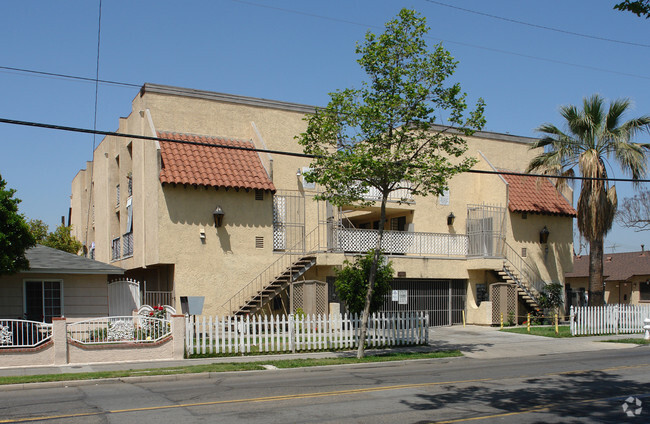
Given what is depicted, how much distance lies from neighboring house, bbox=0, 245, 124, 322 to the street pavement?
5.64m

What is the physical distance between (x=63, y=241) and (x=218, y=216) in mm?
19022

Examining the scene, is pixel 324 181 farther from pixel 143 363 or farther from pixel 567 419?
pixel 567 419

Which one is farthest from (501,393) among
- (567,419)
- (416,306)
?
(416,306)

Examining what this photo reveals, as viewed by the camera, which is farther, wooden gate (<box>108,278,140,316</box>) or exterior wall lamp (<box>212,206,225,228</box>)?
exterior wall lamp (<box>212,206,225,228</box>)

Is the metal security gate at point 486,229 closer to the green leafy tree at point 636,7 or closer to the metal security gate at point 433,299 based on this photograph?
the metal security gate at point 433,299

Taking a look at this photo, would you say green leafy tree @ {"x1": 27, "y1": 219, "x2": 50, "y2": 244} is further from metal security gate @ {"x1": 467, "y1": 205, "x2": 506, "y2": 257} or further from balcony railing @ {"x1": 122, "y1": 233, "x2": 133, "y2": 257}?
metal security gate @ {"x1": 467, "y1": 205, "x2": 506, "y2": 257}

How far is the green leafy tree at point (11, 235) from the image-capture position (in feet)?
59.9

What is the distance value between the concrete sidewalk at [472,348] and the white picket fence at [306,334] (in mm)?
462

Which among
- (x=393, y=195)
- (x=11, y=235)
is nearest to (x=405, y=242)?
(x=393, y=195)

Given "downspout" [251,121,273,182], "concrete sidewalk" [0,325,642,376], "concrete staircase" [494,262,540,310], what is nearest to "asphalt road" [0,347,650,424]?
"concrete sidewalk" [0,325,642,376]

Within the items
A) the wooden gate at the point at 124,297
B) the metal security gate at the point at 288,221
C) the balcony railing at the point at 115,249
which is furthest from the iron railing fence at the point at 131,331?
the balcony railing at the point at 115,249

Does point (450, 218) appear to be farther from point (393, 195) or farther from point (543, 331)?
point (543, 331)

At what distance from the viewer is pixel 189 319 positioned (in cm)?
1811

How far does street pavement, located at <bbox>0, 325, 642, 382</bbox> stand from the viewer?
1585 cm
